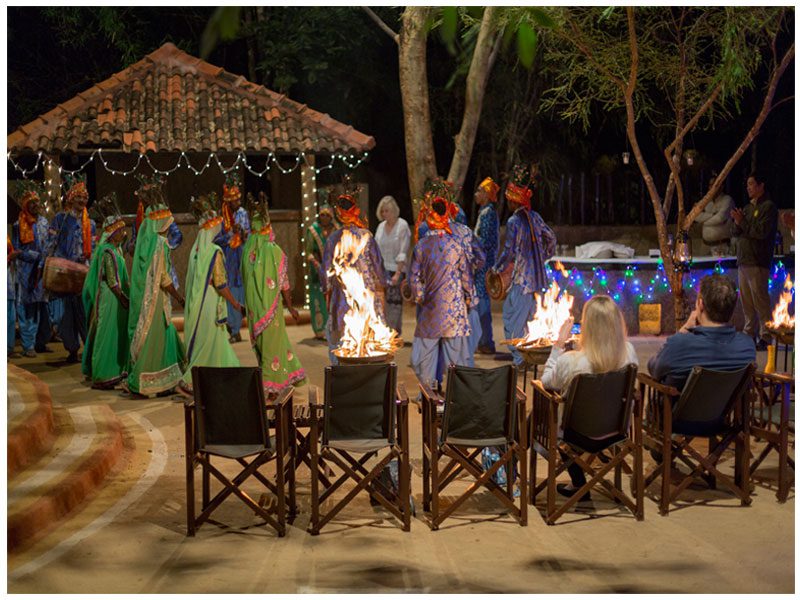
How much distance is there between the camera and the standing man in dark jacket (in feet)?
41.3

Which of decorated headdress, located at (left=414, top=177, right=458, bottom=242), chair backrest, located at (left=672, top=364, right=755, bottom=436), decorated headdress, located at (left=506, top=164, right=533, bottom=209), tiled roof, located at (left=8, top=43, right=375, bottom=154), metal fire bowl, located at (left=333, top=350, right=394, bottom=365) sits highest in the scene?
tiled roof, located at (left=8, top=43, right=375, bottom=154)

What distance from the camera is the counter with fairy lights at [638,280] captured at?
13602 millimetres

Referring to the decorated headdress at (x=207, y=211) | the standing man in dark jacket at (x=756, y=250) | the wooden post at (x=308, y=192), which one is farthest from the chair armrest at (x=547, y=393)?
the wooden post at (x=308, y=192)

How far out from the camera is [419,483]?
7.50 meters

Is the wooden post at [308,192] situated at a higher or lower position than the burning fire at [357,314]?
higher

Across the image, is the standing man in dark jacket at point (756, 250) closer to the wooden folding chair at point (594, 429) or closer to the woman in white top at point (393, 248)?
the woman in white top at point (393, 248)

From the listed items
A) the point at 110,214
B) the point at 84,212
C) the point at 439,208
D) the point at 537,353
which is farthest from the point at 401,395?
the point at 84,212

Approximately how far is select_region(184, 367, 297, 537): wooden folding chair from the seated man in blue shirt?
2572mm

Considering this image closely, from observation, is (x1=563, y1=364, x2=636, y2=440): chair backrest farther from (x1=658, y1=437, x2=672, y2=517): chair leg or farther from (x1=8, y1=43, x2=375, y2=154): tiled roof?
(x1=8, y1=43, x2=375, y2=154): tiled roof

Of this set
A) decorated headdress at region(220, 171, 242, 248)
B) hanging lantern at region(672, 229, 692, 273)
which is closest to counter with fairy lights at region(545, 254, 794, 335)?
hanging lantern at region(672, 229, 692, 273)

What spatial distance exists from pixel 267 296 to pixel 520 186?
2991mm

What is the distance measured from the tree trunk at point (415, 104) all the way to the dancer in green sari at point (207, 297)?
27.7 ft

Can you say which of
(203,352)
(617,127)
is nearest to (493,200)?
(203,352)

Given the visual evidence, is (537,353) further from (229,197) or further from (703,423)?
(229,197)
